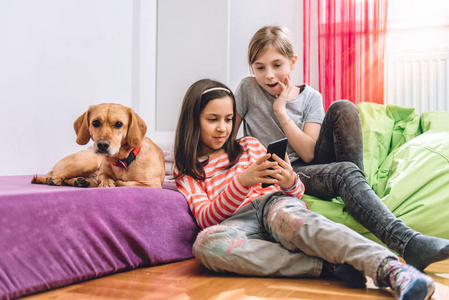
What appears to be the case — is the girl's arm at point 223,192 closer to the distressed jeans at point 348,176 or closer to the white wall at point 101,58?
the distressed jeans at point 348,176

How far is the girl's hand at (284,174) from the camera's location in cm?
134

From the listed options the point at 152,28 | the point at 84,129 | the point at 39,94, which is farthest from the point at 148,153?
the point at 152,28

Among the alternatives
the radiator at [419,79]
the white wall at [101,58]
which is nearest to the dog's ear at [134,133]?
the white wall at [101,58]

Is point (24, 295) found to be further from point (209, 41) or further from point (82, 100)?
point (209, 41)

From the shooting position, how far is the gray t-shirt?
1938mm

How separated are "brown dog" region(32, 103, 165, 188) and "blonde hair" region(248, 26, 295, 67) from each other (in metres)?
0.60

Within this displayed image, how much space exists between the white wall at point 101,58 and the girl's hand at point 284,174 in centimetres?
163

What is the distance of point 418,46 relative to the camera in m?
3.06

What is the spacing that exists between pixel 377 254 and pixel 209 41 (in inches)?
104

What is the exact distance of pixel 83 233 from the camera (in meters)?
1.22

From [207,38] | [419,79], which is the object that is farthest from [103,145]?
[419,79]

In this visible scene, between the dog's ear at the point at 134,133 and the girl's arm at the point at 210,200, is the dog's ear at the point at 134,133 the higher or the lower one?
the higher one

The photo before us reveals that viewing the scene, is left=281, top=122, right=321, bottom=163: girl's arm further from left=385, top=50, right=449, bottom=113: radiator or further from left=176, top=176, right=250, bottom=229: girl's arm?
left=385, top=50, right=449, bottom=113: radiator

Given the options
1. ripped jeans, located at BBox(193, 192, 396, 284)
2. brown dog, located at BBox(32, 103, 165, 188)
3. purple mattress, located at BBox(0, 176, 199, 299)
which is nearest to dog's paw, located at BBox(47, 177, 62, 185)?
brown dog, located at BBox(32, 103, 165, 188)
